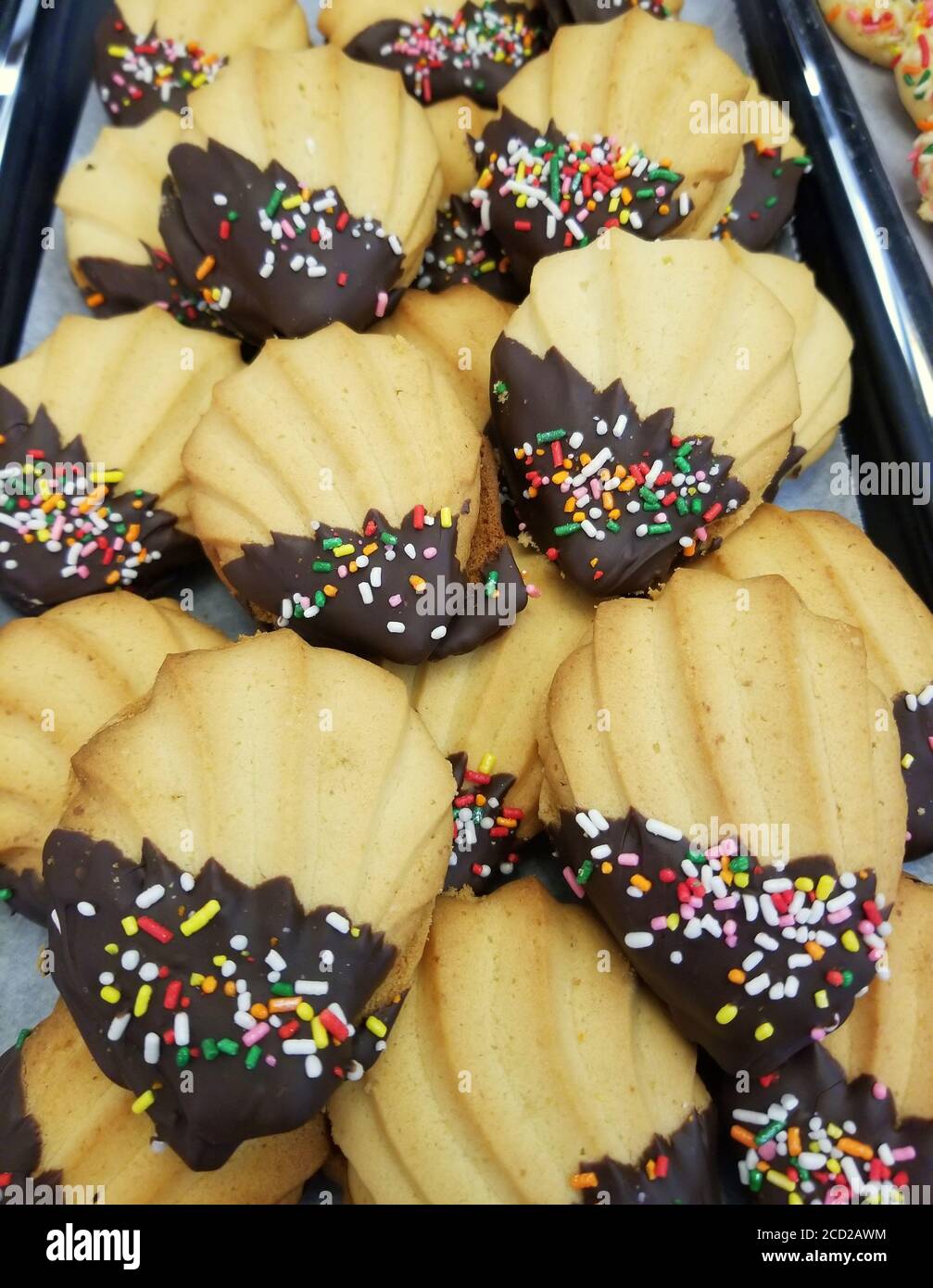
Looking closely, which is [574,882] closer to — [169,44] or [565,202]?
[565,202]

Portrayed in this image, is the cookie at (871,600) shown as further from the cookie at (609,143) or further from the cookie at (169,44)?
the cookie at (169,44)

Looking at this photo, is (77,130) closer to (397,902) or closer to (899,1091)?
(397,902)

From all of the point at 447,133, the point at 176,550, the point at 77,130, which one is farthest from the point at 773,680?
the point at 77,130

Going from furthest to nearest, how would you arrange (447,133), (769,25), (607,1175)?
(769,25), (447,133), (607,1175)

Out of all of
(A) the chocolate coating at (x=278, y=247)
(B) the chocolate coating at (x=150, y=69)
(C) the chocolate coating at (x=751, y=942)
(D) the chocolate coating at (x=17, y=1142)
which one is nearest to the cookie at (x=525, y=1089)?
(C) the chocolate coating at (x=751, y=942)

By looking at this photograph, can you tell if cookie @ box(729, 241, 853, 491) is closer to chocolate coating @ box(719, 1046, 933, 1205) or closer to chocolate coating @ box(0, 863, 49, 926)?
chocolate coating @ box(719, 1046, 933, 1205)

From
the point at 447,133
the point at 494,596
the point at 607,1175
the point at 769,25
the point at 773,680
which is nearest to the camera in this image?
the point at 607,1175

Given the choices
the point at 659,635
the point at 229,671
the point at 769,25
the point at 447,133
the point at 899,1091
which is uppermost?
the point at 769,25
